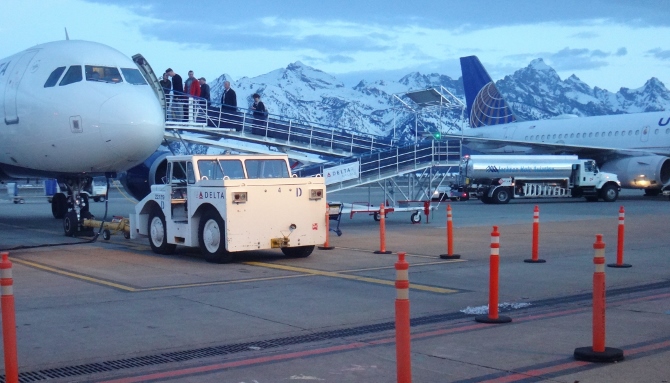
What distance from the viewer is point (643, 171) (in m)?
35.8

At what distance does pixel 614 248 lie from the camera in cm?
1507

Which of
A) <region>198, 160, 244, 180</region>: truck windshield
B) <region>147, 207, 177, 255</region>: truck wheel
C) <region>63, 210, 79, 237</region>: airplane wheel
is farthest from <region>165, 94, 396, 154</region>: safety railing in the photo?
<region>198, 160, 244, 180</region>: truck windshield

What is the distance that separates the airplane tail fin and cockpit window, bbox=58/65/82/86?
40.2m

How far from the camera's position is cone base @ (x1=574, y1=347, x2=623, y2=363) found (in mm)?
6145

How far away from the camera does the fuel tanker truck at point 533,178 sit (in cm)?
3472

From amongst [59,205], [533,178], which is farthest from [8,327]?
[533,178]


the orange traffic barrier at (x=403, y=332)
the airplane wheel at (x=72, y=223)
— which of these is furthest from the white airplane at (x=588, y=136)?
the orange traffic barrier at (x=403, y=332)

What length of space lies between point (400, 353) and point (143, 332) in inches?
135

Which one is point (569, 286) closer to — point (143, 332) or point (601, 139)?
point (143, 332)

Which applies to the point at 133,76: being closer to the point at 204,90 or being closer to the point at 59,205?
the point at 204,90

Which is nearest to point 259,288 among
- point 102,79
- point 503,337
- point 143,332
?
point 143,332

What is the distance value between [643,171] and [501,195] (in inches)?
285

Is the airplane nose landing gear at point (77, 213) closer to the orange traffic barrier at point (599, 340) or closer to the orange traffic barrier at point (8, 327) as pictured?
the orange traffic barrier at point (8, 327)

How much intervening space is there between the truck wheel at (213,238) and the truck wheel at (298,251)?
3.96 ft
